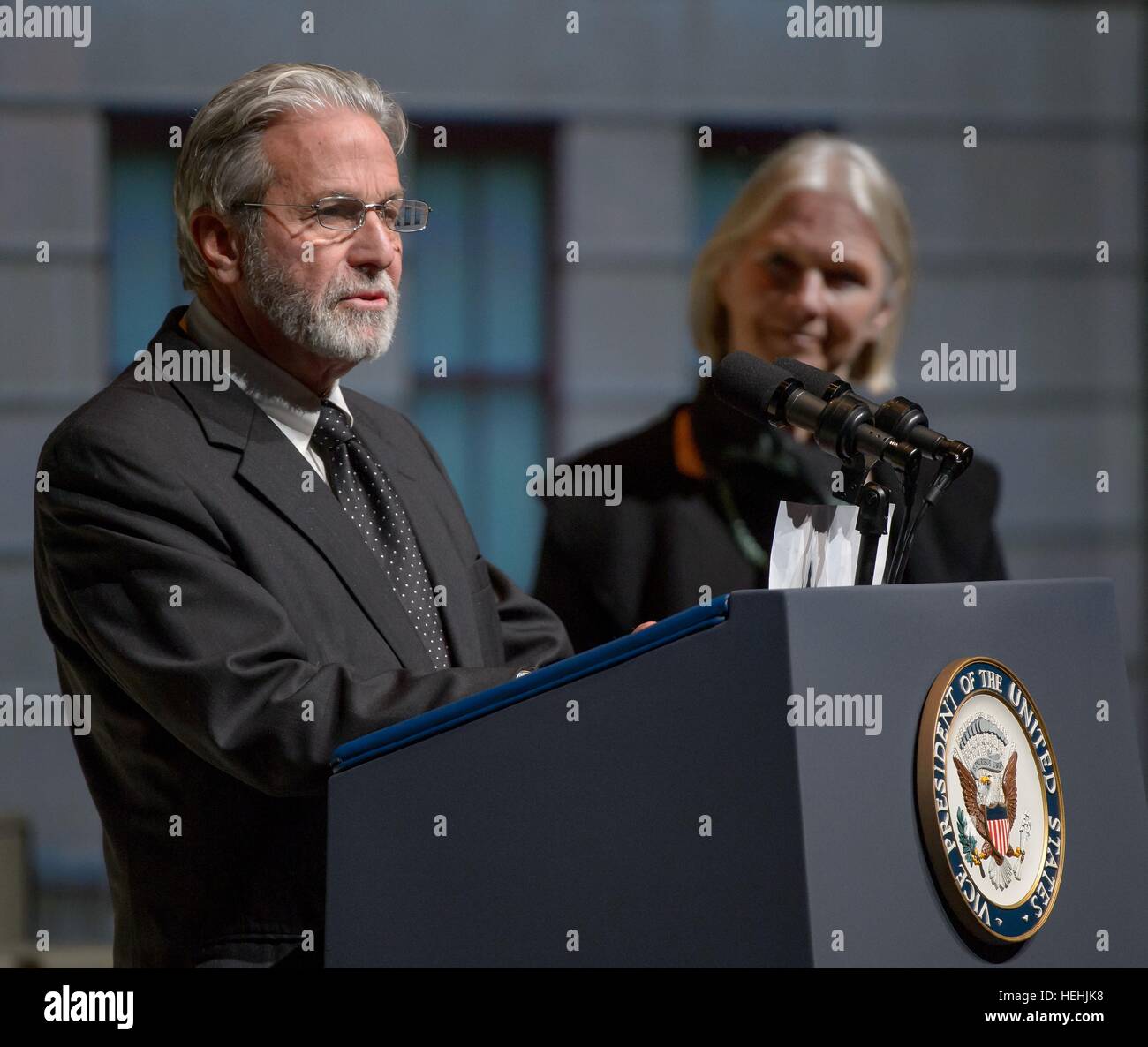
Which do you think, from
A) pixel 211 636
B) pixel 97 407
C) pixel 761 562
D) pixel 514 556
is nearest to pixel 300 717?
pixel 211 636

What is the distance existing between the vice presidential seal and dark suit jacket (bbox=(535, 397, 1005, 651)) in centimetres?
157

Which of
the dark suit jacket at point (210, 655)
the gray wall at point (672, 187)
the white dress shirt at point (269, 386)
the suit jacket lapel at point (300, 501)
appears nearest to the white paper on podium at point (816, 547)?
the dark suit jacket at point (210, 655)

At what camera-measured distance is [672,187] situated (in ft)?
16.0

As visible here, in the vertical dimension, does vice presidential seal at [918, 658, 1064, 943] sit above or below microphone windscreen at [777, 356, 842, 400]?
below

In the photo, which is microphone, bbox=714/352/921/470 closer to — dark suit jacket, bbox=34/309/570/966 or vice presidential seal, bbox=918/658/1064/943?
vice presidential seal, bbox=918/658/1064/943

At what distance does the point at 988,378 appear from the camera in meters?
5.14

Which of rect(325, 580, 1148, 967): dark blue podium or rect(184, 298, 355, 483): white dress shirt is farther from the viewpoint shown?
rect(184, 298, 355, 483): white dress shirt

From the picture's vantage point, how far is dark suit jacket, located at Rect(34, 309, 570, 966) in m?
1.77

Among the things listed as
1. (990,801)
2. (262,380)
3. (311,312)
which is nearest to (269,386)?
(262,380)

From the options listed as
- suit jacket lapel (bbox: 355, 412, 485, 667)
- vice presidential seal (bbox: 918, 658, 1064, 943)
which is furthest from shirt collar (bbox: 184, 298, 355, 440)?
vice presidential seal (bbox: 918, 658, 1064, 943)

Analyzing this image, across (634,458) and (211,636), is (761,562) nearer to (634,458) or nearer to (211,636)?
(634,458)

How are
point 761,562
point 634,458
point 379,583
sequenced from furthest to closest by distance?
point 634,458
point 761,562
point 379,583

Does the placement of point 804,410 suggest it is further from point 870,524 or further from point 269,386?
point 269,386

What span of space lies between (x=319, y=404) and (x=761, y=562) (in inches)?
51.4
